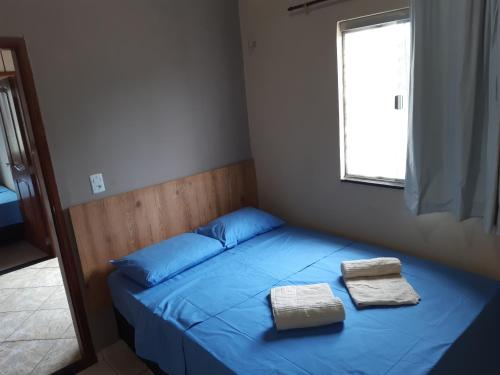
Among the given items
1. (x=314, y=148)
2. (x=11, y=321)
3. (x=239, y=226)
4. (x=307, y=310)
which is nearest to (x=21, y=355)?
(x=11, y=321)

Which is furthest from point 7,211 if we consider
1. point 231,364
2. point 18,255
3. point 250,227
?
point 231,364

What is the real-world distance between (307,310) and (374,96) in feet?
4.51

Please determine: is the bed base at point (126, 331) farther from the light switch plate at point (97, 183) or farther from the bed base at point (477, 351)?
the bed base at point (477, 351)

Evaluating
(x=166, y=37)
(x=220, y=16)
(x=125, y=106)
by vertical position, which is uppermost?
(x=220, y=16)

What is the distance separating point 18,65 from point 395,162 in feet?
7.15

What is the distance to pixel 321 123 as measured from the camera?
8.27 ft

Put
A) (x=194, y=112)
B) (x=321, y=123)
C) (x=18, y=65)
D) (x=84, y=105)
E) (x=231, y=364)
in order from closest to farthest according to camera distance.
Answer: (x=231, y=364), (x=18, y=65), (x=84, y=105), (x=321, y=123), (x=194, y=112)

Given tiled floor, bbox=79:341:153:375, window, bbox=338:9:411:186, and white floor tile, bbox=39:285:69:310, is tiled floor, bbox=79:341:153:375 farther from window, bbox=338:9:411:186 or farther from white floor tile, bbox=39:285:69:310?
window, bbox=338:9:411:186

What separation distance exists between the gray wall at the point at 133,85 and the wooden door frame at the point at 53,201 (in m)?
0.04

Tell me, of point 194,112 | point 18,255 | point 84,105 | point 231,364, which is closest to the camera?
point 231,364

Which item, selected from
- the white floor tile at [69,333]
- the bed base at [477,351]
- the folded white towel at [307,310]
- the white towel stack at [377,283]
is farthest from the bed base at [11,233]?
the bed base at [477,351]

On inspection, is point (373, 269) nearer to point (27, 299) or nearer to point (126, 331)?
point (126, 331)

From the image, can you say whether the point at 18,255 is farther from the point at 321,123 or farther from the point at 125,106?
the point at 321,123

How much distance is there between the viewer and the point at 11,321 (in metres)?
2.86
